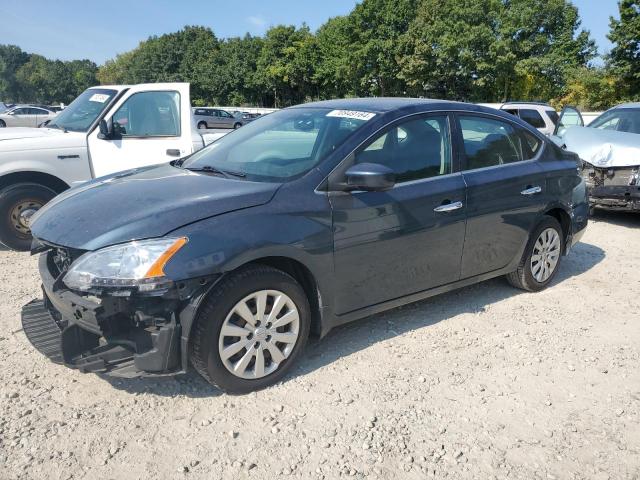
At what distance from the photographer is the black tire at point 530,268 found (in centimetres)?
480

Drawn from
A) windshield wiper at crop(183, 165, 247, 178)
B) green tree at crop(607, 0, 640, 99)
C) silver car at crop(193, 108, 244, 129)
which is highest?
green tree at crop(607, 0, 640, 99)

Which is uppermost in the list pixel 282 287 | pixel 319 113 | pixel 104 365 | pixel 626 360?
pixel 319 113

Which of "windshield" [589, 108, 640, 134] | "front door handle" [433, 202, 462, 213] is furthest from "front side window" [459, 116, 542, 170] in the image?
"windshield" [589, 108, 640, 134]

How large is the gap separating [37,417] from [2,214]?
12.1ft

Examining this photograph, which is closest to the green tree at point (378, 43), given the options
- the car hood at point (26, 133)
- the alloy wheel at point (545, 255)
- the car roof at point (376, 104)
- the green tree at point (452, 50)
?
the green tree at point (452, 50)

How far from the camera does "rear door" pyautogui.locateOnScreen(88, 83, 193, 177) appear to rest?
20.7ft

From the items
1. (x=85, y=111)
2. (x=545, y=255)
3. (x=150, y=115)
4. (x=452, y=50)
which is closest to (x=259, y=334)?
(x=545, y=255)

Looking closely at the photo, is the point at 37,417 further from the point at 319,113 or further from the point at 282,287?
the point at 319,113

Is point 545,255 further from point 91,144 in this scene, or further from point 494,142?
point 91,144

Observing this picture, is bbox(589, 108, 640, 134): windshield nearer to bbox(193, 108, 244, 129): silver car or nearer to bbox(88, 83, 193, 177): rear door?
bbox(88, 83, 193, 177): rear door

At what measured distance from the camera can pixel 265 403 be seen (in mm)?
3121

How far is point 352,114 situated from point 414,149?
1.72 ft

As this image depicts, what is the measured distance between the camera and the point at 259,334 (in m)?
3.13

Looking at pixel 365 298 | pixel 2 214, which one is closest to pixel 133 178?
pixel 365 298
